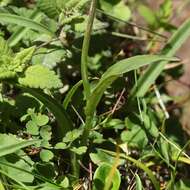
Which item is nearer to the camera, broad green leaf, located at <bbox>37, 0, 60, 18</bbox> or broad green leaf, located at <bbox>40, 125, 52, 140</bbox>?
broad green leaf, located at <bbox>40, 125, 52, 140</bbox>

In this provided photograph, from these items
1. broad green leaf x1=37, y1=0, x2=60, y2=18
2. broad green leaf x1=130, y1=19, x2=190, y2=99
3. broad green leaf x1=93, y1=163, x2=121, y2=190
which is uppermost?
broad green leaf x1=37, y1=0, x2=60, y2=18

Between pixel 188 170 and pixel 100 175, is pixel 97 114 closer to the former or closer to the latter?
pixel 100 175

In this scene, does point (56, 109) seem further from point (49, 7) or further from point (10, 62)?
point (49, 7)

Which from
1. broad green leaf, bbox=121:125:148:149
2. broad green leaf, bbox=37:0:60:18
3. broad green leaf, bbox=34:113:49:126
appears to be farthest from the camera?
broad green leaf, bbox=121:125:148:149

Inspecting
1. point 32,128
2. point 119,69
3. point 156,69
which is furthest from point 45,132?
point 156,69

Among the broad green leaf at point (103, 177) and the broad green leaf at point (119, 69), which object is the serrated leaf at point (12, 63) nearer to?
the broad green leaf at point (119, 69)

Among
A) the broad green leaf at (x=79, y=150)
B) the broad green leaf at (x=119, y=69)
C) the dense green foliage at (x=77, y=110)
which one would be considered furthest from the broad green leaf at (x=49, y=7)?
the broad green leaf at (x=79, y=150)

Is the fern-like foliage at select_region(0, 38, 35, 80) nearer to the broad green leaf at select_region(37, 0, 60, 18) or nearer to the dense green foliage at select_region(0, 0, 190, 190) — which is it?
the dense green foliage at select_region(0, 0, 190, 190)

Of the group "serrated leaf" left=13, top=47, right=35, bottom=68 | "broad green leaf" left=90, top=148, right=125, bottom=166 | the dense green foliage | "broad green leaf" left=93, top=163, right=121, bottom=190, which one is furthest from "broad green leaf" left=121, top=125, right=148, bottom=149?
"serrated leaf" left=13, top=47, right=35, bottom=68
